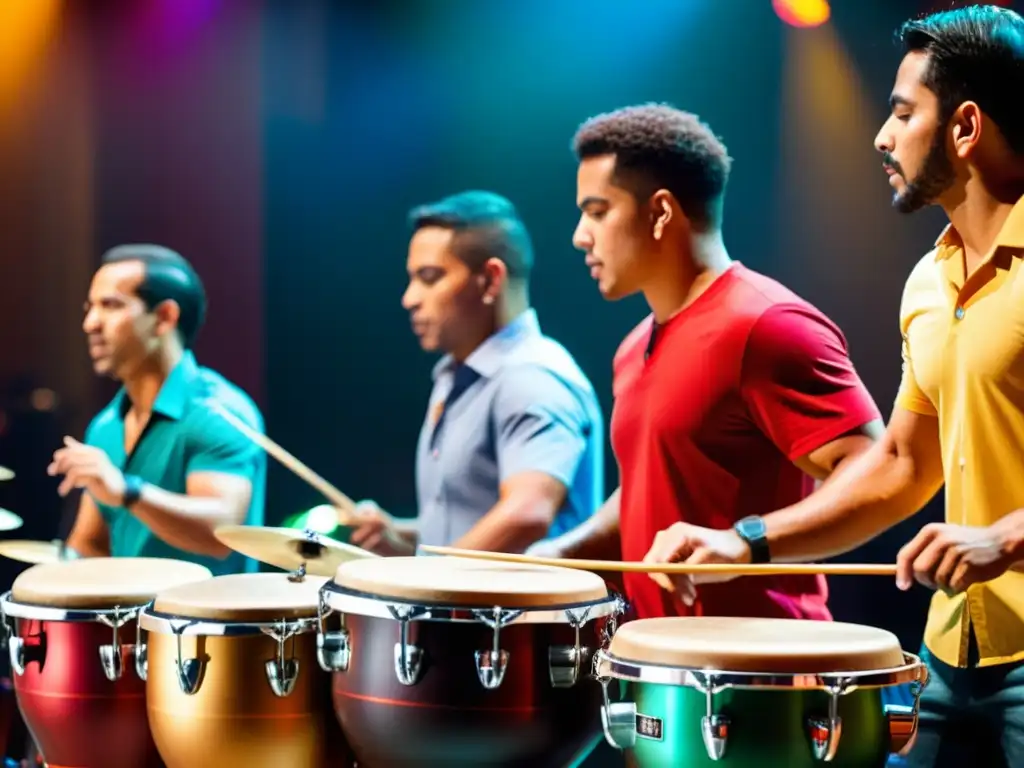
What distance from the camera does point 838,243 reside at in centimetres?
340

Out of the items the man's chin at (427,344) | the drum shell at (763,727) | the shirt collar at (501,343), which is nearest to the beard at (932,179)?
the drum shell at (763,727)

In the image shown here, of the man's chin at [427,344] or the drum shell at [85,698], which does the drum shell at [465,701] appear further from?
the man's chin at [427,344]

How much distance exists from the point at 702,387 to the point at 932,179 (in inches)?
29.7

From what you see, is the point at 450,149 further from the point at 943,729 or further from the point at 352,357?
the point at 943,729

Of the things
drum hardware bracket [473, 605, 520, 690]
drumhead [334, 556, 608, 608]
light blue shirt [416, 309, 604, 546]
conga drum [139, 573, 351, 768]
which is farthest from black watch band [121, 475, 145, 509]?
drum hardware bracket [473, 605, 520, 690]

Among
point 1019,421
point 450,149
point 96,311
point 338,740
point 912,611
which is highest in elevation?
point 450,149

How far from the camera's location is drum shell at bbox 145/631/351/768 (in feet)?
9.46

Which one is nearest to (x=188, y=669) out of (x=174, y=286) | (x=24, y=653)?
(x=24, y=653)

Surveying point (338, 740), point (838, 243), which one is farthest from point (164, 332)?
point (838, 243)

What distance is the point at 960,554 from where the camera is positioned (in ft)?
6.84

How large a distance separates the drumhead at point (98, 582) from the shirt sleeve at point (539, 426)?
0.89 metres

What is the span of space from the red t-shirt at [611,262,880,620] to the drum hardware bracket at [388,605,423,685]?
2.47 ft

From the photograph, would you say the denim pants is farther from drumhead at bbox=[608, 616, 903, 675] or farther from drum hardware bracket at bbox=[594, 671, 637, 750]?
drum hardware bracket at bbox=[594, 671, 637, 750]

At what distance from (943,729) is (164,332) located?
9.70 ft
